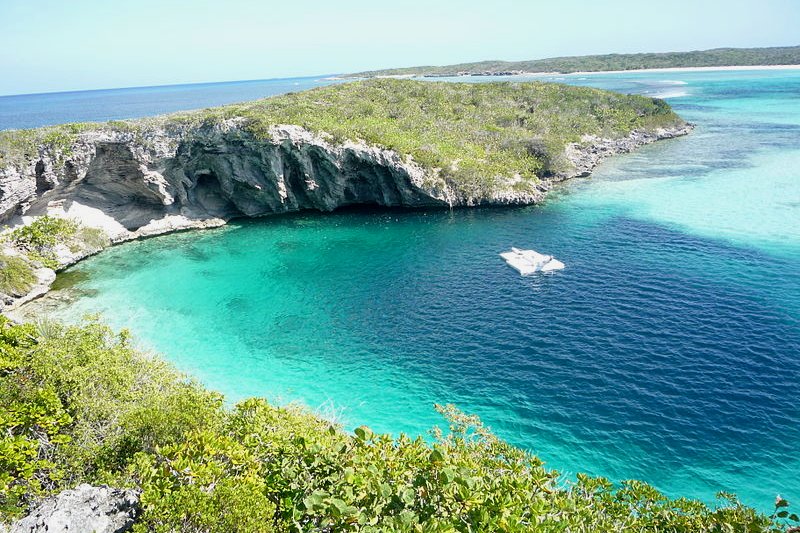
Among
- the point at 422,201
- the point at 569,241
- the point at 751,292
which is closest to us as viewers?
the point at 751,292

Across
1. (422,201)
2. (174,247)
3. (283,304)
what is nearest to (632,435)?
(283,304)

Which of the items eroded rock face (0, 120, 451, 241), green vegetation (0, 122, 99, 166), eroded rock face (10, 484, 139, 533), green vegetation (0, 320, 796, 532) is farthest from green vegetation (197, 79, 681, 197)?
eroded rock face (10, 484, 139, 533)

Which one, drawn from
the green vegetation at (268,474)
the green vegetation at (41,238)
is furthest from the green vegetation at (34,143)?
the green vegetation at (268,474)

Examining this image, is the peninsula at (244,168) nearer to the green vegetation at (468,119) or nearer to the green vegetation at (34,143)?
the green vegetation at (34,143)

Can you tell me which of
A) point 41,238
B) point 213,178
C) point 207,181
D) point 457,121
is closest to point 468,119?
point 457,121

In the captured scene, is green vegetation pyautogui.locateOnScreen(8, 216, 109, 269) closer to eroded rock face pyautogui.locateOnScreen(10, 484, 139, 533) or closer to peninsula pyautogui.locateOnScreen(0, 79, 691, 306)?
peninsula pyautogui.locateOnScreen(0, 79, 691, 306)

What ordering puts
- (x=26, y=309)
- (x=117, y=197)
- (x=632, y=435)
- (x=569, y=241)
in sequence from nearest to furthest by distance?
(x=632, y=435) → (x=26, y=309) → (x=569, y=241) → (x=117, y=197)

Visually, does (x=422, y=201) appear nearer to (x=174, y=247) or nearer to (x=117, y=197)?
(x=174, y=247)

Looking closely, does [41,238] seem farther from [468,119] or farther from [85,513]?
[468,119]
